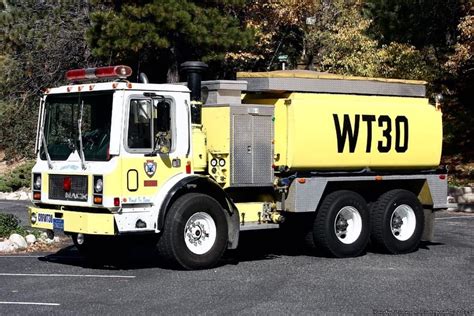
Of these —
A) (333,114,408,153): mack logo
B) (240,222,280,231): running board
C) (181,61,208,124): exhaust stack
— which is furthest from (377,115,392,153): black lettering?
(181,61,208,124): exhaust stack

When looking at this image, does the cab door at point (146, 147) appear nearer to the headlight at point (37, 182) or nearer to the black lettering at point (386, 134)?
the headlight at point (37, 182)

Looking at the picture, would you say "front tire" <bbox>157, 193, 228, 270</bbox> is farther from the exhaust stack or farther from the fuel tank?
the fuel tank

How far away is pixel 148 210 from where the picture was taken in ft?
39.8

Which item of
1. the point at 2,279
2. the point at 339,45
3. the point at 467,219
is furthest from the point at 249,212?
the point at 339,45

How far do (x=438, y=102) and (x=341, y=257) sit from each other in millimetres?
3706

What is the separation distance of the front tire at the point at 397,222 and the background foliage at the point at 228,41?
35.7ft

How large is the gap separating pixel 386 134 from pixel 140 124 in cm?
440

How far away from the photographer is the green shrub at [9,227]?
51.2ft

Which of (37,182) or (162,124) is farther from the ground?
(162,124)

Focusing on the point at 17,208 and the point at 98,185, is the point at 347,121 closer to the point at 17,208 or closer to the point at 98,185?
the point at 98,185

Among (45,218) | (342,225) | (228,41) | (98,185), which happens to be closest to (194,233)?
(98,185)

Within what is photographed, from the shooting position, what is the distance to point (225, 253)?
48.0 feet

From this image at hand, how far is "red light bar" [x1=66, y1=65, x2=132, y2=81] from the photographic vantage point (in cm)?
1213

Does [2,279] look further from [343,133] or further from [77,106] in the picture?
[343,133]
